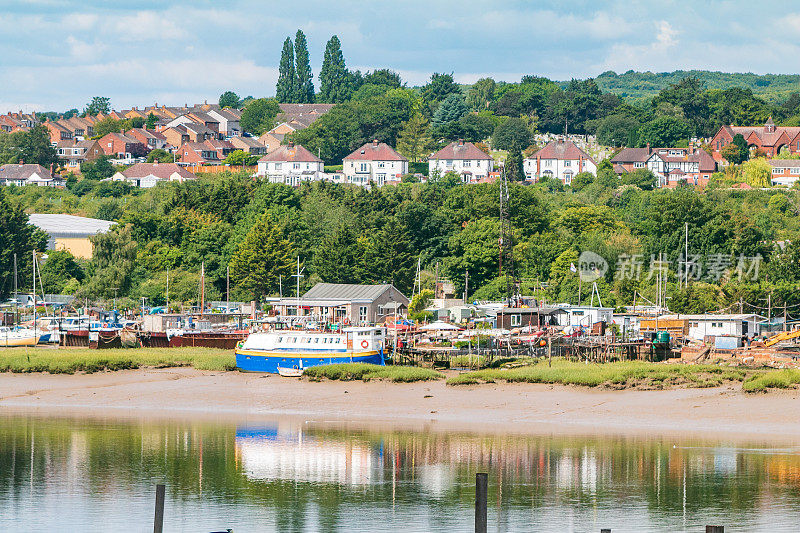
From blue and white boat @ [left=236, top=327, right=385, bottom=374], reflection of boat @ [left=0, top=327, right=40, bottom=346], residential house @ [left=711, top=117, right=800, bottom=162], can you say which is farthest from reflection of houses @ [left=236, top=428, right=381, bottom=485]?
residential house @ [left=711, top=117, right=800, bottom=162]

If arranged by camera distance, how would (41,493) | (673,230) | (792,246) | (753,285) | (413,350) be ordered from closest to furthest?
(41,493)
(413,350)
(753,285)
(792,246)
(673,230)

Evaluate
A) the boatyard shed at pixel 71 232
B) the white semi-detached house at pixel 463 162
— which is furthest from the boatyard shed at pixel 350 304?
the white semi-detached house at pixel 463 162

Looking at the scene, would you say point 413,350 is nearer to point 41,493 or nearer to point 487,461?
point 487,461

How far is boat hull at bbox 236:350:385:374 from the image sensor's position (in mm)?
60562

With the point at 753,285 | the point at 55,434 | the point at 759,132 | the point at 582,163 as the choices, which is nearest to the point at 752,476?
the point at 55,434

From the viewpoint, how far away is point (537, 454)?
1539 inches

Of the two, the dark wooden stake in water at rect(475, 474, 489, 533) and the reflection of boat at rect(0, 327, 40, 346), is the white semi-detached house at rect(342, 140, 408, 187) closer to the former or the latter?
the reflection of boat at rect(0, 327, 40, 346)

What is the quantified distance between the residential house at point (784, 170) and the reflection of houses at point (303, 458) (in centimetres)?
13972

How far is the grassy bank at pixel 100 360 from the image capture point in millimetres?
59250

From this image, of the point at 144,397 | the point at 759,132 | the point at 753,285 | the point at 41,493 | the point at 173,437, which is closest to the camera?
the point at 41,493

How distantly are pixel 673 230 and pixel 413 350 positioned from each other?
43698 millimetres

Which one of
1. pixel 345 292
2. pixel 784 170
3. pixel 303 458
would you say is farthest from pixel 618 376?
pixel 784 170

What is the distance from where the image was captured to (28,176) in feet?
595

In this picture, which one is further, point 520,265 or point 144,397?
point 520,265
